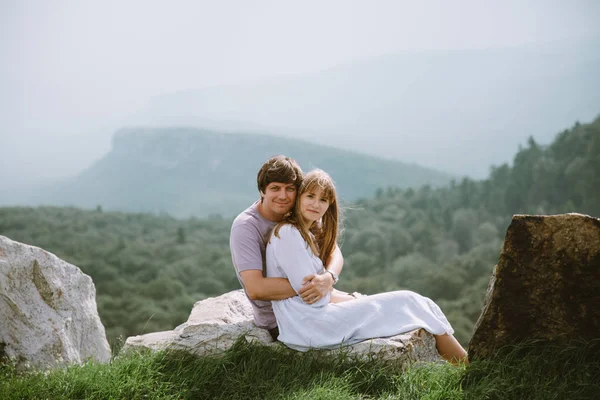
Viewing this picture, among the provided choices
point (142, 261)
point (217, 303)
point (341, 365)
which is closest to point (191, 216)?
point (142, 261)

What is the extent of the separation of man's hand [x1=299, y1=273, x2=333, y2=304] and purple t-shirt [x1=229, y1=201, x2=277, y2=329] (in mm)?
410

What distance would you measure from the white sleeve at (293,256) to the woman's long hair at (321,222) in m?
0.08

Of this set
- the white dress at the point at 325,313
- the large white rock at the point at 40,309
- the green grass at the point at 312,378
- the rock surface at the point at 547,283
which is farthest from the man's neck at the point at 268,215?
the large white rock at the point at 40,309

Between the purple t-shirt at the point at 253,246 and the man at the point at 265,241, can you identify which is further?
the purple t-shirt at the point at 253,246

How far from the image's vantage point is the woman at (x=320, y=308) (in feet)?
14.4

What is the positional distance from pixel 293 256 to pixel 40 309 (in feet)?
8.62

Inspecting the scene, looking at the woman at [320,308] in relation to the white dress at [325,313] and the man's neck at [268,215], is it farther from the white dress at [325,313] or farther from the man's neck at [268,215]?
the man's neck at [268,215]

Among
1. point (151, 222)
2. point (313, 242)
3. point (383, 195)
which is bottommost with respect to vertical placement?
point (151, 222)

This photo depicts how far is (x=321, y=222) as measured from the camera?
16.3ft

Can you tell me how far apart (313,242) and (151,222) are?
25.2m

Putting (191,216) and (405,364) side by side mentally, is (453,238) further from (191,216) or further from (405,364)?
(405,364)

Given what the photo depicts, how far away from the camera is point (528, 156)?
26.0 meters

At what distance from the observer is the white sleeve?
436 centimetres

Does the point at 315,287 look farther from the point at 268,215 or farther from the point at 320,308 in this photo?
the point at 268,215
